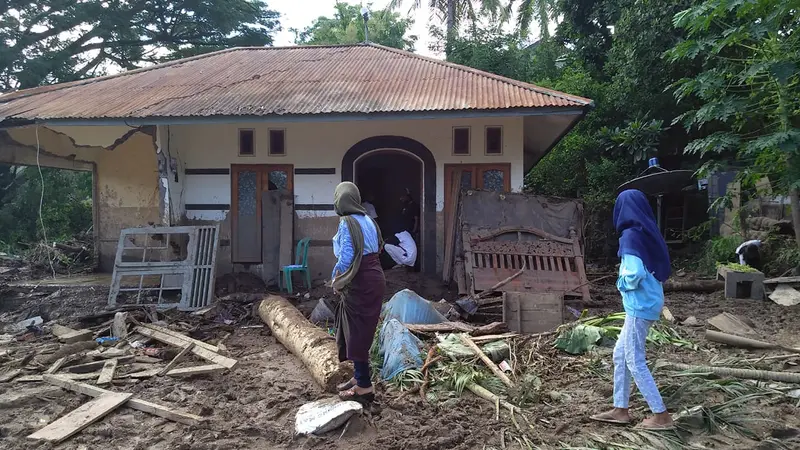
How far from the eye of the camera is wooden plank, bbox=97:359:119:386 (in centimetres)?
480

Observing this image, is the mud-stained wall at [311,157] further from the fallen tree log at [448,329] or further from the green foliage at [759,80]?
the fallen tree log at [448,329]

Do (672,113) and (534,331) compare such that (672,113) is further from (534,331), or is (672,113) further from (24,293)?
(24,293)

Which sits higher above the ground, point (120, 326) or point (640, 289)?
point (640, 289)

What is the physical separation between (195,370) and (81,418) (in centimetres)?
117

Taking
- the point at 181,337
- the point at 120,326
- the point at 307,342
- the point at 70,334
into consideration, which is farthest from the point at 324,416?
the point at 70,334

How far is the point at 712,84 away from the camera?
7.05 m

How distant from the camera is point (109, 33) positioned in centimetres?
1781

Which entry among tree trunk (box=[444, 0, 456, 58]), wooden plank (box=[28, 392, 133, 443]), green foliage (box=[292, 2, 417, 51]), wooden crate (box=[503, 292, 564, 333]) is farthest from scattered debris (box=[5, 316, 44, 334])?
green foliage (box=[292, 2, 417, 51])

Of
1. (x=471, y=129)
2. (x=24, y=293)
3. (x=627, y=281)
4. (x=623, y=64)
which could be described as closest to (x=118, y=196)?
(x=24, y=293)

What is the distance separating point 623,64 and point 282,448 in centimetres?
1268

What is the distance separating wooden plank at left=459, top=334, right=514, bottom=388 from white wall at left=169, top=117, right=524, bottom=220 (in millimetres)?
4270

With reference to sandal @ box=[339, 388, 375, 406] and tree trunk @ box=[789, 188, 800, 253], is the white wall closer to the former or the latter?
tree trunk @ box=[789, 188, 800, 253]

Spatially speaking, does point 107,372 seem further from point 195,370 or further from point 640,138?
point 640,138

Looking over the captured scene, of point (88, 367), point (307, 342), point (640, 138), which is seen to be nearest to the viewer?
point (88, 367)
